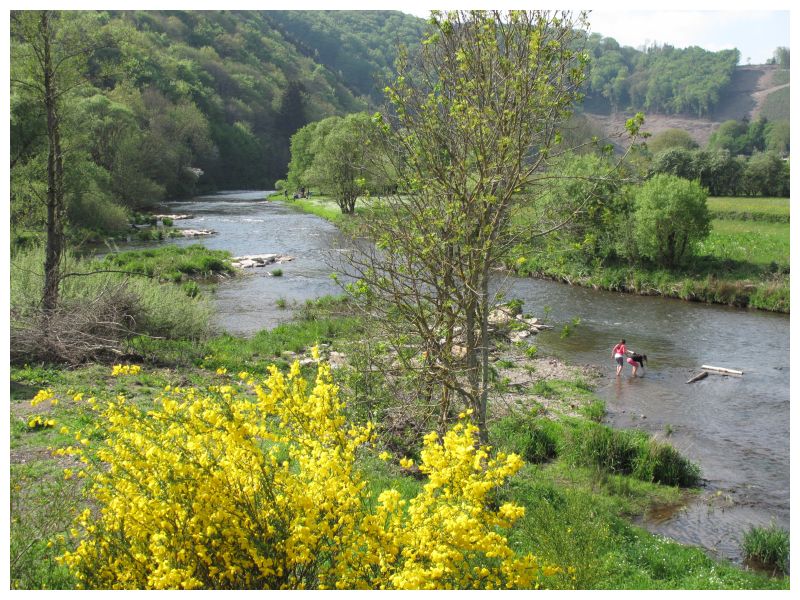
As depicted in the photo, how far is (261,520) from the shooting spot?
4832 mm

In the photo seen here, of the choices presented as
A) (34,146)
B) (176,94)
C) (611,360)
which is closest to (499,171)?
(611,360)

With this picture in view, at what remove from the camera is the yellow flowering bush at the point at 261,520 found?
4609mm

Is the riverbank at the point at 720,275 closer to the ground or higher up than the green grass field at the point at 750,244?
closer to the ground

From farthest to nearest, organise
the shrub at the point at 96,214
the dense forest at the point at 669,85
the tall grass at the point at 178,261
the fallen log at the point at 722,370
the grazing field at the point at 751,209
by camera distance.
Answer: the dense forest at the point at 669,85, the grazing field at the point at 751,209, the shrub at the point at 96,214, the tall grass at the point at 178,261, the fallen log at the point at 722,370

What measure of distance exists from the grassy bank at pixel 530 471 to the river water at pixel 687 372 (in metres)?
0.88

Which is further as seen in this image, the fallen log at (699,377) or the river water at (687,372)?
the fallen log at (699,377)

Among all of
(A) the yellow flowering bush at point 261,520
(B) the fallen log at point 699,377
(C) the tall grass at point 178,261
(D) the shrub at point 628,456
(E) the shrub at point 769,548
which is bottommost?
(E) the shrub at point 769,548

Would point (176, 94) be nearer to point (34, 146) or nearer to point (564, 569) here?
point (34, 146)

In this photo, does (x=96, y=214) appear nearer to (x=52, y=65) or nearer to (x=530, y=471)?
(x=52, y=65)

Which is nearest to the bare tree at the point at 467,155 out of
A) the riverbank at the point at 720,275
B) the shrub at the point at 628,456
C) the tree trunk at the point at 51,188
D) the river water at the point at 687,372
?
the river water at the point at 687,372

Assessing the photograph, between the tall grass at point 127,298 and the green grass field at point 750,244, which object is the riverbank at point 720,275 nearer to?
the green grass field at point 750,244

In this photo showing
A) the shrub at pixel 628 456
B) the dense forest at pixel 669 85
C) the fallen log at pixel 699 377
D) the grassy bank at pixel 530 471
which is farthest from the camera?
the dense forest at pixel 669 85

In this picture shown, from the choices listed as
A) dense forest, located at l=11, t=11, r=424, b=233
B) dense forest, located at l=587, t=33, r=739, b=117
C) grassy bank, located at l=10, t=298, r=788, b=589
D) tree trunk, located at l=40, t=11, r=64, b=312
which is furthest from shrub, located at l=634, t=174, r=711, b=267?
dense forest, located at l=587, t=33, r=739, b=117

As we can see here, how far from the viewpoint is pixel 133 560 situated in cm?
490
